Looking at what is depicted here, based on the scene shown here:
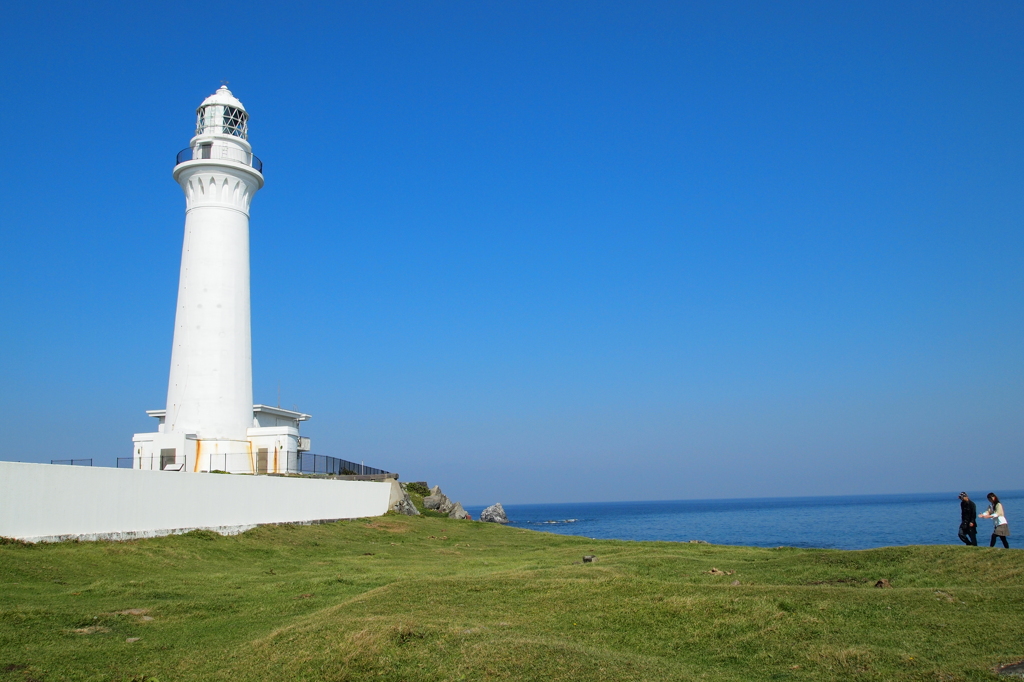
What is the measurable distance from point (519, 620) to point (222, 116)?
32.3 m

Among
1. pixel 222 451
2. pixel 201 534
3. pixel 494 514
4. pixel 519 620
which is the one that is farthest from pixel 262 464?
pixel 494 514

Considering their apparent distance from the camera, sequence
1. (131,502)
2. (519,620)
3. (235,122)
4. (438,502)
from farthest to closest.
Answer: (438,502) < (235,122) < (131,502) < (519,620)

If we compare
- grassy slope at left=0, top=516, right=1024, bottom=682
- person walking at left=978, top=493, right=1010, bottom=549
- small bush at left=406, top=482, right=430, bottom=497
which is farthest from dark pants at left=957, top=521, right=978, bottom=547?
small bush at left=406, top=482, right=430, bottom=497

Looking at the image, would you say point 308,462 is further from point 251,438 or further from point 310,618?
point 310,618

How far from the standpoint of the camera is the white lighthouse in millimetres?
32906

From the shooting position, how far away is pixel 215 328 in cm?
3372

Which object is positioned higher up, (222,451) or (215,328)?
(215,328)

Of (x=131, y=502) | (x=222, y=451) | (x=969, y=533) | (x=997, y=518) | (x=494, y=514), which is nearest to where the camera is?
(x=997, y=518)

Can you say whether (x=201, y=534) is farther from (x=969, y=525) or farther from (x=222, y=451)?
(x=969, y=525)

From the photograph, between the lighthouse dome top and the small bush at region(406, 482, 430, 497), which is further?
the small bush at region(406, 482, 430, 497)

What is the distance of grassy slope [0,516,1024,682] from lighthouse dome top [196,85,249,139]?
23.4m

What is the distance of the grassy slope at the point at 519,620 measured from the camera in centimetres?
884

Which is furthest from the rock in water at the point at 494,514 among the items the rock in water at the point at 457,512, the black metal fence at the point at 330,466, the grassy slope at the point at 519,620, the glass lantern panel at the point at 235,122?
the grassy slope at the point at 519,620

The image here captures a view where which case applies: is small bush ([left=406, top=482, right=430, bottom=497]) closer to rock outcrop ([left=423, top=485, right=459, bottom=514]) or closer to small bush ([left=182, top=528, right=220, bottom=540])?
rock outcrop ([left=423, top=485, right=459, bottom=514])
